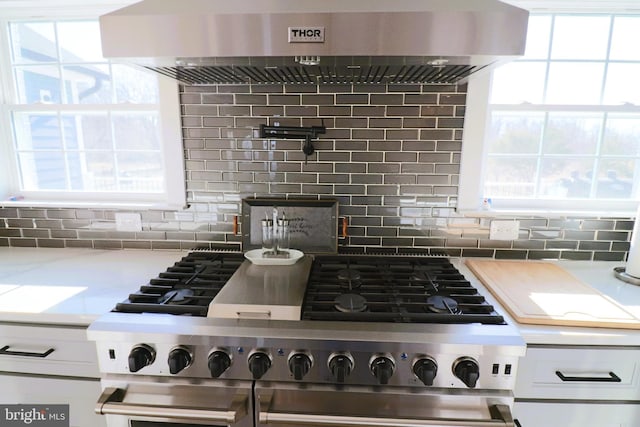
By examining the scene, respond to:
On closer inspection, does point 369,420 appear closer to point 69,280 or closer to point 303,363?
point 303,363

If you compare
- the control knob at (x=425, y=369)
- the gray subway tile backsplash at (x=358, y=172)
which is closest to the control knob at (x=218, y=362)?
the control knob at (x=425, y=369)

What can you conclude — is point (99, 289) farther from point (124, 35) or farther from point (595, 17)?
point (595, 17)

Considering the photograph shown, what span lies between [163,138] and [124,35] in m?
0.70

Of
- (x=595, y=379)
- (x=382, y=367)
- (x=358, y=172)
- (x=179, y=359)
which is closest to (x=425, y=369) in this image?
(x=382, y=367)

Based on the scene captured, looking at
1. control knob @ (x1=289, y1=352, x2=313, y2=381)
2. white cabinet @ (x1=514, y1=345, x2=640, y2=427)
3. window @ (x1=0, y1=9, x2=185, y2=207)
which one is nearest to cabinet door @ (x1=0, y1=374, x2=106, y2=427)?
control knob @ (x1=289, y1=352, x2=313, y2=381)

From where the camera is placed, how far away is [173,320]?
110 centimetres

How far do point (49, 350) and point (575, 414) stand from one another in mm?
1768

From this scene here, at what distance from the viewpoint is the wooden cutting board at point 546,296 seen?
1.15 m

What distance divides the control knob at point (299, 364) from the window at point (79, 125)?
1088mm

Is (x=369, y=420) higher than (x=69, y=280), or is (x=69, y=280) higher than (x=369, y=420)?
(x=69, y=280)

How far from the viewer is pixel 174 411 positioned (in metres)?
1.04

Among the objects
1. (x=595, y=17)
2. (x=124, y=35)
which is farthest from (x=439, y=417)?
(x=595, y=17)

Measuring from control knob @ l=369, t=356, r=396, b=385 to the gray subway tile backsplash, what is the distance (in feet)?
2.60

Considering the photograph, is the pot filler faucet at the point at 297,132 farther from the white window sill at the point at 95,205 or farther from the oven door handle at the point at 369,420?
the oven door handle at the point at 369,420
